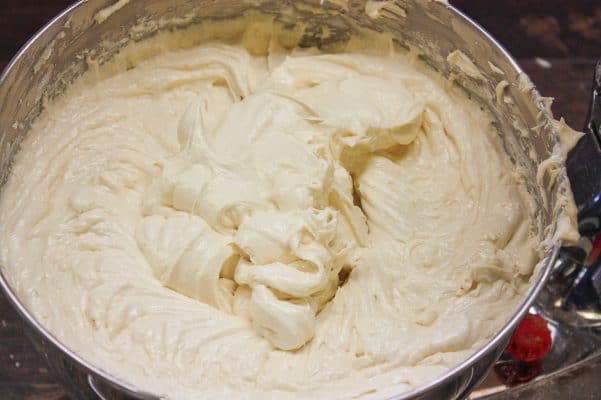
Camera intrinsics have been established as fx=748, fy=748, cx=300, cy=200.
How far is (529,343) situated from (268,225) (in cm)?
74

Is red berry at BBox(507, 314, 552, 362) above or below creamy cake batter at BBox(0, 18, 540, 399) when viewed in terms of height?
below

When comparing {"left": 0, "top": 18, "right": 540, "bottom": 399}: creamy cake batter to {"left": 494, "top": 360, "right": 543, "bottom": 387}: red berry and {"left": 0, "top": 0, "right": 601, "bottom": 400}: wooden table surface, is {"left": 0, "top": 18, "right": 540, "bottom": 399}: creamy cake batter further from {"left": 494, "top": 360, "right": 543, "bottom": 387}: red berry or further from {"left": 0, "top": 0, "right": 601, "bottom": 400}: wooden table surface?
{"left": 0, "top": 0, "right": 601, "bottom": 400}: wooden table surface

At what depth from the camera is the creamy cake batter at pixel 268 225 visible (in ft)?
4.36

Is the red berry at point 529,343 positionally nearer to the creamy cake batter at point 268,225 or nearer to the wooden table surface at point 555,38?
the creamy cake batter at point 268,225

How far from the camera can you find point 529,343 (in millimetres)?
1747

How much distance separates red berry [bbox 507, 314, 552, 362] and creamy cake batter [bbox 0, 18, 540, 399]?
330 millimetres

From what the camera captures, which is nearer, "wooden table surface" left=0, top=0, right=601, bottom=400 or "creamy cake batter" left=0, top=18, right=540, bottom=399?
"creamy cake batter" left=0, top=18, right=540, bottom=399

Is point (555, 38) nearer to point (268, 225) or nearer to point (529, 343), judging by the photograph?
point (529, 343)

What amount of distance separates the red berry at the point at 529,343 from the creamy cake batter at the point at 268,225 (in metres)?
0.33

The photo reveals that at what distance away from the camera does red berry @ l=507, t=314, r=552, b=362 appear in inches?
A: 68.7

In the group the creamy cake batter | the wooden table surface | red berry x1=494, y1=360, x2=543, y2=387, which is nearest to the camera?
the creamy cake batter

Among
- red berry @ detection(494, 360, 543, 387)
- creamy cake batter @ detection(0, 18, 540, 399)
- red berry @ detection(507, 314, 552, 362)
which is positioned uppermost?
creamy cake batter @ detection(0, 18, 540, 399)

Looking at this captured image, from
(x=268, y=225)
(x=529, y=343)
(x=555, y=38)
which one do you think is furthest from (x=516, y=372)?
(x=555, y=38)

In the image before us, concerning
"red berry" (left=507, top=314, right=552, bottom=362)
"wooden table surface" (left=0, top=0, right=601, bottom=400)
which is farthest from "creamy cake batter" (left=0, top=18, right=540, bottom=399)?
"wooden table surface" (left=0, top=0, right=601, bottom=400)
